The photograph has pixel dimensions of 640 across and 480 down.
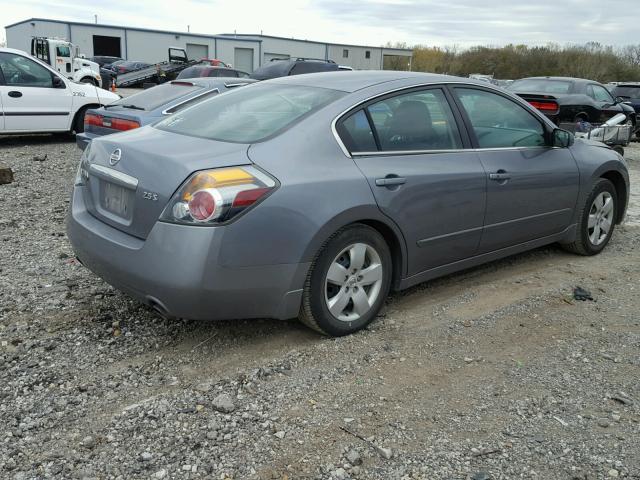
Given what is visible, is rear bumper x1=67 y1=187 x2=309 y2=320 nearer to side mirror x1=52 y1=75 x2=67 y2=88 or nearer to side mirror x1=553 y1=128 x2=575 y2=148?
side mirror x1=553 y1=128 x2=575 y2=148

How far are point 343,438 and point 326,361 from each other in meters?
0.72

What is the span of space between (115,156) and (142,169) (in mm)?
319

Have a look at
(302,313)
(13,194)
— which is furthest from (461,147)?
(13,194)

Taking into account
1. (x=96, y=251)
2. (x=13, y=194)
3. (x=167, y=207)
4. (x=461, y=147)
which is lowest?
(x=13, y=194)

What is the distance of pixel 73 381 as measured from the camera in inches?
123

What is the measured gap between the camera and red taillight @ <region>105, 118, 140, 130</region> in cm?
771

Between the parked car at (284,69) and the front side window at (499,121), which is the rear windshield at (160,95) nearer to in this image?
the front side window at (499,121)

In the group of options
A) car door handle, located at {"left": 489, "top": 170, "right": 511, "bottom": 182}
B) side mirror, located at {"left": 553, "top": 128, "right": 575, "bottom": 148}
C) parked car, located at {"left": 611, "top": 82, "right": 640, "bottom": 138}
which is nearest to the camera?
car door handle, located at {"left": 489, "top": 170, "right": 511, "bottom": 182}

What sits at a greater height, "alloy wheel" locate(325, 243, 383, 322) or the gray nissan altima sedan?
the gray nissan altima sedan

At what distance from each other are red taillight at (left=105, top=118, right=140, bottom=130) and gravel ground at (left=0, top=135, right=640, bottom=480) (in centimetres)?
339

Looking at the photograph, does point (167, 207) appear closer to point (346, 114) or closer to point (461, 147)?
point (346, 114)

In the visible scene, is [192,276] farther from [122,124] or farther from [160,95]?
→ [160,95]

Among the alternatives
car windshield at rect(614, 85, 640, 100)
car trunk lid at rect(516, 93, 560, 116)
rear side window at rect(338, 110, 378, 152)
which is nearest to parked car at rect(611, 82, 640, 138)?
car windshield at rect(614, 85, 640, 100)

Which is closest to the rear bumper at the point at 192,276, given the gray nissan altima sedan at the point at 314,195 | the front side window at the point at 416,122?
the gray nissan altima sedan at the point at 314,195
